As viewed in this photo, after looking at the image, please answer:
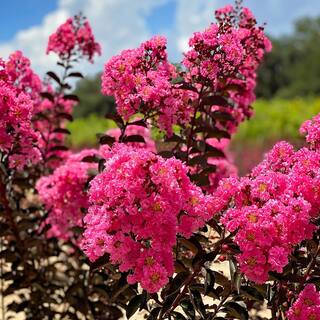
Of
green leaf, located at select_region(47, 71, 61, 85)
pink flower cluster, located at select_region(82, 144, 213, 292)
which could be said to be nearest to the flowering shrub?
pink flower cluster, located at select_region(82, 144, 213, 292)

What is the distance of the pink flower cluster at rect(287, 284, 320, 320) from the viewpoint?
2191 millimetres

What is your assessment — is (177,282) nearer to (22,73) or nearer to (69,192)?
(69,192)

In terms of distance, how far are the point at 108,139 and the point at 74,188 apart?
593 millimetres

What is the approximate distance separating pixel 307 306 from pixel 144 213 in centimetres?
73

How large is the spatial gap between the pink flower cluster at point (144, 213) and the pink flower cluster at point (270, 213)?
12 centimetres

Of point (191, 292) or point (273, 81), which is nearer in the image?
point (191, 292)

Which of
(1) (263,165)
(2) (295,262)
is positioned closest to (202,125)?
(1) (263,165)

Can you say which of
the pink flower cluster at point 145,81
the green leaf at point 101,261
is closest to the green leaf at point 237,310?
the green leaf at point 101,261

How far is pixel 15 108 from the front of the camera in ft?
8.38

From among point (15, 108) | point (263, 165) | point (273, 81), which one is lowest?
point (263, 165)

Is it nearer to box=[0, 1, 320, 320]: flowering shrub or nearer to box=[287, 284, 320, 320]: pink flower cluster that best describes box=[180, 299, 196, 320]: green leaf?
box=[0, 1, 320, 320]: flowering shrub

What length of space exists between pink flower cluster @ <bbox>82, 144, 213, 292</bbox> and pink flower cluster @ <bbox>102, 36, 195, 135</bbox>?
0.57 meters

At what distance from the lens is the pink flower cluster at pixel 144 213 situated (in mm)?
1905

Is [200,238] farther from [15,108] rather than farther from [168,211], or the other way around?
[15,108]
